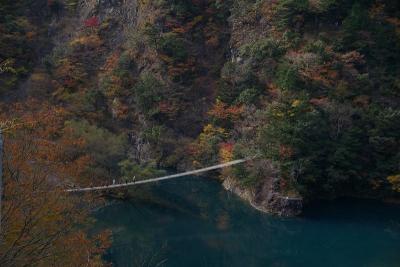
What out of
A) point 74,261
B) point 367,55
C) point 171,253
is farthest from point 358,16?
point 74,261

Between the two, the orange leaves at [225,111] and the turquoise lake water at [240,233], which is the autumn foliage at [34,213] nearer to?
the turquoise lake water at [240,233]

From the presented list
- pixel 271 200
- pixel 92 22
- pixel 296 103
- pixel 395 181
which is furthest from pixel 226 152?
pixel 92 22

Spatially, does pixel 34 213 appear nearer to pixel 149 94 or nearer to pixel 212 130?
pixel 212 130

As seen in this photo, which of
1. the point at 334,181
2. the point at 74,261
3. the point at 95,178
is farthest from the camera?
the point at 334,181

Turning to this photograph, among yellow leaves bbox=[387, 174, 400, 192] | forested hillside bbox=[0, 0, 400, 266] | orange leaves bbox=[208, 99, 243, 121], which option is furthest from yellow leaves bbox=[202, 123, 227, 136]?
yellow leaves bbox=[387, 174, 400, 192]

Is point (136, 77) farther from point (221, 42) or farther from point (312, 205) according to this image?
point (312, 205)
